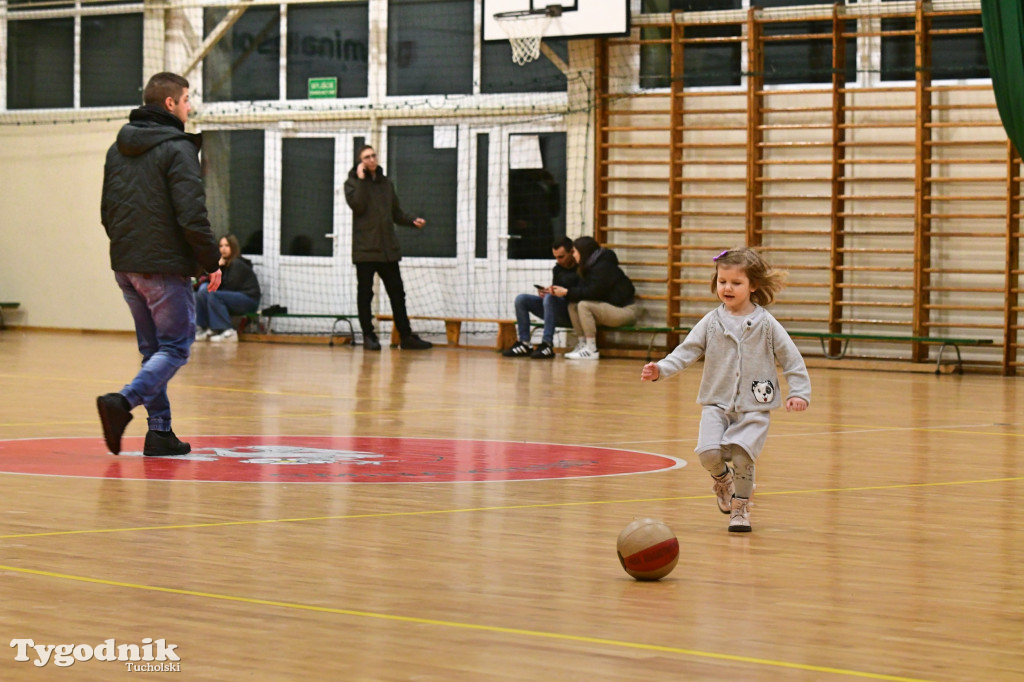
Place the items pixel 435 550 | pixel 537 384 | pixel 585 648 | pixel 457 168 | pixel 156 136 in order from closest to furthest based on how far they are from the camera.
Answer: pixel 585 648
pixel 435 550
pixel 156 136
pixel 537 384
pixel 457 168

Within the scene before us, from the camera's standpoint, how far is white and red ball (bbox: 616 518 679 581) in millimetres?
3283

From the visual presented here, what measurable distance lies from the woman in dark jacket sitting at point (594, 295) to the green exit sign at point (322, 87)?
3912 millimetres

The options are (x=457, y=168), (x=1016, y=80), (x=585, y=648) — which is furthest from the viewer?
(x=457, y=168)

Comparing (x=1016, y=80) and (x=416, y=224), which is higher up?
(x=1016, y=80)

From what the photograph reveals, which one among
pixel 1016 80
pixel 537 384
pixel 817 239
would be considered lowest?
pixel 537 384

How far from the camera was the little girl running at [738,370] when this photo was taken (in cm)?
420

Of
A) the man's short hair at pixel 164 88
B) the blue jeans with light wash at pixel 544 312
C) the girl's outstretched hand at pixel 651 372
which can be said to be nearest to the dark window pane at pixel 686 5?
the blue jeans with light wash at pixel 544 312

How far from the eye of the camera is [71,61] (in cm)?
1723

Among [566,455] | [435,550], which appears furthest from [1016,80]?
[435,550]

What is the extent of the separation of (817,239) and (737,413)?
9.50m

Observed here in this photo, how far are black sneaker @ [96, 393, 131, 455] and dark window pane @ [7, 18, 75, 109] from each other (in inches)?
508

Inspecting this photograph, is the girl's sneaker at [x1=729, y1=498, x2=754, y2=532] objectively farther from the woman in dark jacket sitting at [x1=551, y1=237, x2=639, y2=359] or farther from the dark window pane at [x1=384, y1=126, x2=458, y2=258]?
the dark window pane at [x1=384, y1=126, x2=458, y2=258]

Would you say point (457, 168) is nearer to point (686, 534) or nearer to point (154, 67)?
point (154, 67)

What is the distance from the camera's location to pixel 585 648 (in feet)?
8.59
